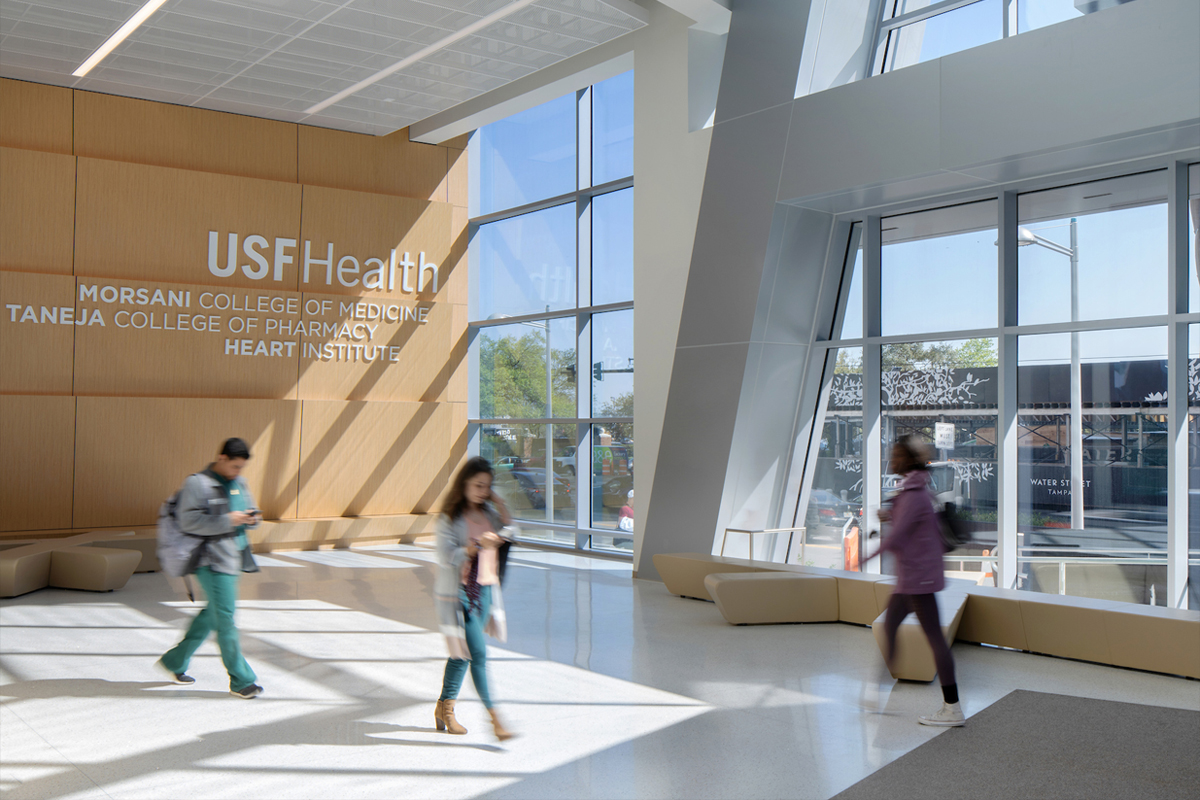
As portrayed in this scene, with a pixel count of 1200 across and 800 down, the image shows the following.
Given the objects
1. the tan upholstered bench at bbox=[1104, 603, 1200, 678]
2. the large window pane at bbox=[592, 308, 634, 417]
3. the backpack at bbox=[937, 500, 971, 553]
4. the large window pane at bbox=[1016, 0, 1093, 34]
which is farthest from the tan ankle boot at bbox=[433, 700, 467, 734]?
the large window pane at bbox=[592, 308, 634, 417]

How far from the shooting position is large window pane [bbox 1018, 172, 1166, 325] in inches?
315

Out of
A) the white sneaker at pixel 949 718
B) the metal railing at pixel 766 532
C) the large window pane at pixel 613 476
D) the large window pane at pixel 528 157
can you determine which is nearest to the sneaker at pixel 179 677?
the white sneaker at pixel 949 718

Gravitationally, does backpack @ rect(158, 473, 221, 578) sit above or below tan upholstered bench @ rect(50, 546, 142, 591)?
above

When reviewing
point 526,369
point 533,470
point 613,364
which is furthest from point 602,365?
point 533,470

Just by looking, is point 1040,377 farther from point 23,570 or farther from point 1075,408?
point 23,570

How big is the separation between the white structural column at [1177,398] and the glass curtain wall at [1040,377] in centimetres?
2

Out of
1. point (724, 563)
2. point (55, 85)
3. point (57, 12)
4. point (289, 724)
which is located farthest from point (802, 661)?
point (55, 85)

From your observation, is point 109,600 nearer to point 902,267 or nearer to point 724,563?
point 724,563

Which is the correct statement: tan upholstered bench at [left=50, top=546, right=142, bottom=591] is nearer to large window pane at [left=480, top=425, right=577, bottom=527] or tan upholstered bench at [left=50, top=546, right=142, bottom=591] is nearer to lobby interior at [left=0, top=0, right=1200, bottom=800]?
lobby interior at [left=0, top=0, right=1200, bottom=800]

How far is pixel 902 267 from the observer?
9805 mm

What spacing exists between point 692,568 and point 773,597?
138 centimetres

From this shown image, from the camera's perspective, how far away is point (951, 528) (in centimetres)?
567

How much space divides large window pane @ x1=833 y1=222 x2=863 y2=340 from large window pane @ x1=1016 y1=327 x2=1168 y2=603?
187 cm

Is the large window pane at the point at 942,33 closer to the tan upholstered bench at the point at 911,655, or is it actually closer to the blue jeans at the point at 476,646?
the tan upholstered bench at the point at 911,655
